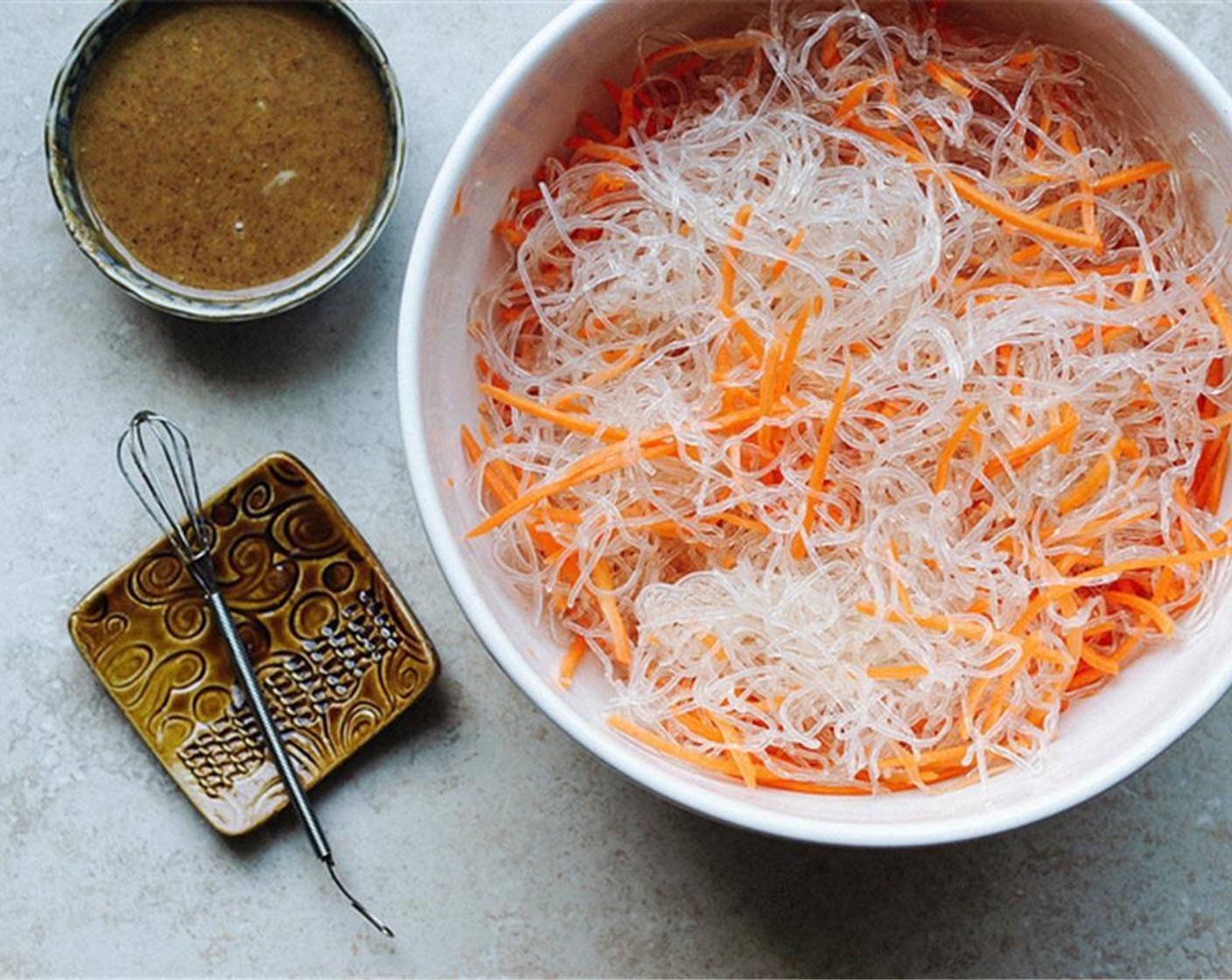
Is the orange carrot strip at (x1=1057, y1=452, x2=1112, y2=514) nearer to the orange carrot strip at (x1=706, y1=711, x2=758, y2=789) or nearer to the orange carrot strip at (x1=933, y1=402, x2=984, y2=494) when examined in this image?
the orange carrot strip at (x1=933, y1=402, x2=984, y2=494)

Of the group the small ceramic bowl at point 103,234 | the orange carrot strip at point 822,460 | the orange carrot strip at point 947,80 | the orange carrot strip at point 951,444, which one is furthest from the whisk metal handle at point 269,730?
the orange carrot strip at point 947,80

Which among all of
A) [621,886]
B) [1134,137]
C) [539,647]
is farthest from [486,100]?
[621,886]

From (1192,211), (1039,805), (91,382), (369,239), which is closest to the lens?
(1039,805)

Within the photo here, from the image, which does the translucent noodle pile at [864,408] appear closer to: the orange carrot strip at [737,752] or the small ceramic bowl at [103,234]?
the orange carrot strip at [737,752]

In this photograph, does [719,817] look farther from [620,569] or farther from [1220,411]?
[1220,411]

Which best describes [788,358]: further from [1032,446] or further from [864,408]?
[1032,446]

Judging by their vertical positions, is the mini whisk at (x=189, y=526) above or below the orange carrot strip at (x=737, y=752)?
below
